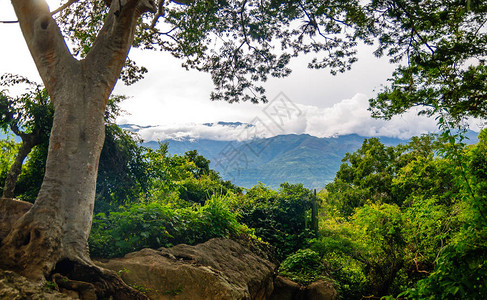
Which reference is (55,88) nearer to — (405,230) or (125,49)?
(125,49)

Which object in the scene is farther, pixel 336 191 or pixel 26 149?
pixel 336 191

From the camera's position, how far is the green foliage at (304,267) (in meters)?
6.80

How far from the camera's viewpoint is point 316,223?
10.5 metres

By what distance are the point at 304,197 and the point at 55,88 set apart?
30.0 feet

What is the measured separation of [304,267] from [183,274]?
178 inches

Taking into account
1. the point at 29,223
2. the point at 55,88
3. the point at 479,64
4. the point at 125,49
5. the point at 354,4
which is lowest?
the point at 29,223

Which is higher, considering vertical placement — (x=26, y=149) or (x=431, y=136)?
(x=431, y=136)

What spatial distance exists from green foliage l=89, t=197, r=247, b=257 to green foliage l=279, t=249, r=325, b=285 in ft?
7.72

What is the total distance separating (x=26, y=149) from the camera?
6.02 meters

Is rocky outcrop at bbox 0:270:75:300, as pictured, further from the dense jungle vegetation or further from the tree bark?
the dense jungle vegetation

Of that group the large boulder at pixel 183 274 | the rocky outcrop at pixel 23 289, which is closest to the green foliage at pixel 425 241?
the large boulder at pixel 183 274

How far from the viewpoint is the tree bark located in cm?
301

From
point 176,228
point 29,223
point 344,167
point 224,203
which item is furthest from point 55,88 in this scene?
point 344,167

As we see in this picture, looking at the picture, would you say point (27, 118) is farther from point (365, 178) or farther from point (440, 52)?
point (365, 178)
